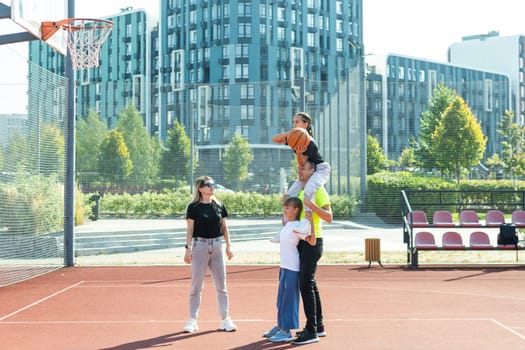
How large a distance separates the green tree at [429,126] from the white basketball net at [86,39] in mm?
11418

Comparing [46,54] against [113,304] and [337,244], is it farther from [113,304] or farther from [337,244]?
[113,304]

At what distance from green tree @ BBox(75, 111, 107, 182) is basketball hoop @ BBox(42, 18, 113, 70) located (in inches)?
159

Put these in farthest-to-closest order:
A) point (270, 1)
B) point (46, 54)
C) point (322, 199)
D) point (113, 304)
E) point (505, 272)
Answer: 1. point (46, 54)
2. point (270, 1)
3. point (505, 272)
4. point (113, 304)
5. point (322, 199)

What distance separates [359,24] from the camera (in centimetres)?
8362

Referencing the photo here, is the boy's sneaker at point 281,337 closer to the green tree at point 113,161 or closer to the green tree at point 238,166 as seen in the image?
the green tree at point 238,166

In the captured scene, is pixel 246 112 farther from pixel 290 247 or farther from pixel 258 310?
pixel 290 247

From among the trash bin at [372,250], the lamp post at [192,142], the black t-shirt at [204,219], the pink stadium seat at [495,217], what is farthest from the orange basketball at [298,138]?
the lamp post at [192,142]

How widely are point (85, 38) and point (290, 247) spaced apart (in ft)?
25.7

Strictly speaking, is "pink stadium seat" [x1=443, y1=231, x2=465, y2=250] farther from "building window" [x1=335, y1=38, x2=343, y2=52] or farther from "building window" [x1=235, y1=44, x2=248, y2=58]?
"building window" [x1=335, y1=38, x2=343, y2=52]

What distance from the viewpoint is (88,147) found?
17.3 metres

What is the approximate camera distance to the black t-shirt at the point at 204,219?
7496mm

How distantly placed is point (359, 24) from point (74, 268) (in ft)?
243

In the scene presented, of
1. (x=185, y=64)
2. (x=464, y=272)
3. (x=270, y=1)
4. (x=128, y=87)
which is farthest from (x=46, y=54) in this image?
(x=464, y=272)

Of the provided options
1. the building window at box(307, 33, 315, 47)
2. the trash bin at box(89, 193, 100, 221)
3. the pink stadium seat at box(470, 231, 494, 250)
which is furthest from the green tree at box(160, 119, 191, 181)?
the building window at box(307, 33, 315, 47)
